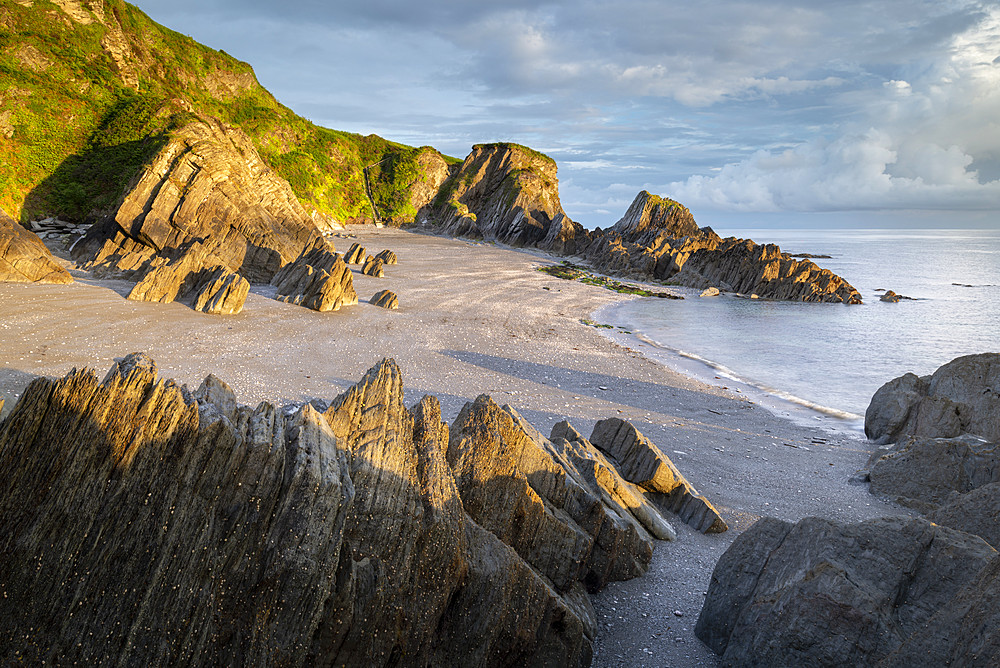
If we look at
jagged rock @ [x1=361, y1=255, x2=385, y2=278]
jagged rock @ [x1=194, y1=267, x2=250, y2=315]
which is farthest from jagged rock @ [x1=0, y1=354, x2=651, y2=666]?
jagged rock @ [x1=361, y1=255, x2=385, y2=278]

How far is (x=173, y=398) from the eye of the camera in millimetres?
4375

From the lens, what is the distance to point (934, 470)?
9.78 m

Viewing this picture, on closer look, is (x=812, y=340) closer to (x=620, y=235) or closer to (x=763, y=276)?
(x=763, y=276)

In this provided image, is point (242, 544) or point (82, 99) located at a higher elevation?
point (82, 99)

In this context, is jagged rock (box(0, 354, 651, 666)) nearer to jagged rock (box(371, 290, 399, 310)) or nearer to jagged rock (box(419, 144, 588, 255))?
jagged rock (box(371, 290, 399, 310))

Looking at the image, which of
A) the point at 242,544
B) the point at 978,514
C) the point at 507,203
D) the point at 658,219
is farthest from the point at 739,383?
the point at 507,203

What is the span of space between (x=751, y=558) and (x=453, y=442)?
3.48 meters

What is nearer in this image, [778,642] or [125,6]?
[778,642]

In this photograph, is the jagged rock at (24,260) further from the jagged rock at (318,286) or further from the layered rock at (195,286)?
the jagged rock at (318,286)

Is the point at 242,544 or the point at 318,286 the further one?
the point at 318,286

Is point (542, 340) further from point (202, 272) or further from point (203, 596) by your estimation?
point (203, 596)

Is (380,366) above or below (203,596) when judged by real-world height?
above

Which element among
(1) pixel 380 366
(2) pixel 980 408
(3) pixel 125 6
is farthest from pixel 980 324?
(3) pixel 125 6

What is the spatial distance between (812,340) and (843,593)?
96.3 feet
